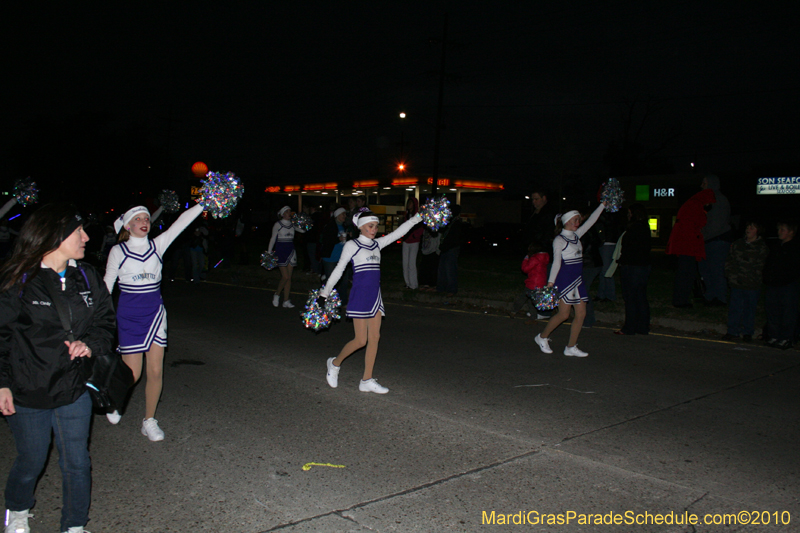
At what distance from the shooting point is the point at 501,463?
4227mm

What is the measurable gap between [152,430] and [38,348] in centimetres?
201

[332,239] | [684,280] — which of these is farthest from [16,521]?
[684,280]

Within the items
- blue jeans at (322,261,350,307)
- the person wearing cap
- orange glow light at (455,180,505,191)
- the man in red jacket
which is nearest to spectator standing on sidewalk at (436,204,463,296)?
blue jeans at (322,261,350,307)

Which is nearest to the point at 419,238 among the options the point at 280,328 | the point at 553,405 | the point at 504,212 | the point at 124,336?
the point at 280,328

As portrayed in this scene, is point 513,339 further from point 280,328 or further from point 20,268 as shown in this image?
point 20,268

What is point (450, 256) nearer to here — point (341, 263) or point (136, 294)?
point (341, 263)

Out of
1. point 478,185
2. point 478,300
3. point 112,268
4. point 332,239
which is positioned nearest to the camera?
point 112,268

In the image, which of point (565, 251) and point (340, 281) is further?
point (340, 281)

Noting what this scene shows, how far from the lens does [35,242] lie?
9.88 feet

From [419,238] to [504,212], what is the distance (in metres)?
50.2

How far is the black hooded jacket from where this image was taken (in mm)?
2857

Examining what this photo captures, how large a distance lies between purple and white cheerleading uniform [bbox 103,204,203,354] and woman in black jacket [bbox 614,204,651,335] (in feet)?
22.0

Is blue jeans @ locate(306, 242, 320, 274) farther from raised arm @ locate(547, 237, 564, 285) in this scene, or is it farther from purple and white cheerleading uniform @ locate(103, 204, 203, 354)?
purple and white cheerleading uniform @ locate(103, 204, 203, 354)

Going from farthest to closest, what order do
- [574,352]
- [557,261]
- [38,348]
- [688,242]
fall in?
[688,242]
[574,352]
[557,261]
[38,348]
